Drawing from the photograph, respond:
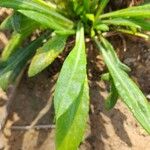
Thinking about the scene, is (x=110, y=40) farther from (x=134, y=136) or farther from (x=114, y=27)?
(x=134, y=136)

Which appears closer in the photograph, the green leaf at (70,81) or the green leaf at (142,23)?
the green leaf at (70,81)

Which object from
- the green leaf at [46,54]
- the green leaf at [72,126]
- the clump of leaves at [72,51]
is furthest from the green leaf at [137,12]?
the green leaf at [72,126]

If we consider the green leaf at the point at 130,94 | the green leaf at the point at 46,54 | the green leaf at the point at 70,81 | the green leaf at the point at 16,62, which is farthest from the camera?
the green leaf at the point at 16,62

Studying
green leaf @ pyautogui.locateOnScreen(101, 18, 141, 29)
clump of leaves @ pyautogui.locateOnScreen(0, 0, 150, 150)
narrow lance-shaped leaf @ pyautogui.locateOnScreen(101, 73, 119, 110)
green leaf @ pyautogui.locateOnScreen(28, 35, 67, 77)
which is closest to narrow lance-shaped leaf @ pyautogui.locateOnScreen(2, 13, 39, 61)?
clump of leaves @ pyautogui.locateOnScreen(0, 0, 150, 150)

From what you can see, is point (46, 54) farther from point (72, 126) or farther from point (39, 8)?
point (72, 126)

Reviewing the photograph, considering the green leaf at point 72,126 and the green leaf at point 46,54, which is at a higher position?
the green leaf at point 46,54

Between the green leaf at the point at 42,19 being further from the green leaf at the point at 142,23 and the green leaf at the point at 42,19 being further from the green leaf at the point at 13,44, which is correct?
the green leaf at the point at 142,23

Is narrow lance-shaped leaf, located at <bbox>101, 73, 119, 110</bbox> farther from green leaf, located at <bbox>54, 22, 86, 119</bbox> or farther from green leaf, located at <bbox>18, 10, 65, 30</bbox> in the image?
green leaf, located at <bbox>18, 10, 65, 30</bbox>

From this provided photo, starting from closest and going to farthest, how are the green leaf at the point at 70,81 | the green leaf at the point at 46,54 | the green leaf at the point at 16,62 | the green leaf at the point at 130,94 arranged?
the green leaf at the point at 70,81, the green leaf at the point at 130,94, the green leaf at the point at 46,54, the green leaf at the point at 16,62

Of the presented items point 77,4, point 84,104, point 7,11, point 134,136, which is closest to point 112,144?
point 134,136
